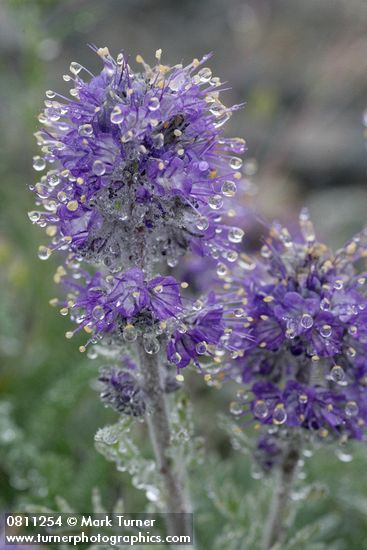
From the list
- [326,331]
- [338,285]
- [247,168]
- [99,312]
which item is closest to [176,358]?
[99,312]

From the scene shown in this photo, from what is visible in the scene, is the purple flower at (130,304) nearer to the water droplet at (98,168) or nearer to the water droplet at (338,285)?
the water droplet at (98,168)

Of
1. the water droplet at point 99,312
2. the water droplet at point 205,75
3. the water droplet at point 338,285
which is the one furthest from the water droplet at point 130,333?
the water droplet at point 205,75

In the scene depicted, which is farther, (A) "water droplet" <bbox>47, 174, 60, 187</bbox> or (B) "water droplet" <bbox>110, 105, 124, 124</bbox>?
(A) "water droplet" <bbox>47, 174, 60, 187</bbox>

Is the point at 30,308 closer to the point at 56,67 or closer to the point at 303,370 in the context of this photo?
the point at 303,370

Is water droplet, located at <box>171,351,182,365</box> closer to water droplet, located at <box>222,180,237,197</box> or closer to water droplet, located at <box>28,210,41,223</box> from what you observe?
water droplet, located at <box>222,180,237,197</box>

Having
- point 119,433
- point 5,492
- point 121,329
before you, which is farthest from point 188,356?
point 5,492

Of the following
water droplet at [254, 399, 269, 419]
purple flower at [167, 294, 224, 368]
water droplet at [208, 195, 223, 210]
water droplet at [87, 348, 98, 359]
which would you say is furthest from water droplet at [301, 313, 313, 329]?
water droplet at [87, 348, 98, 359]
